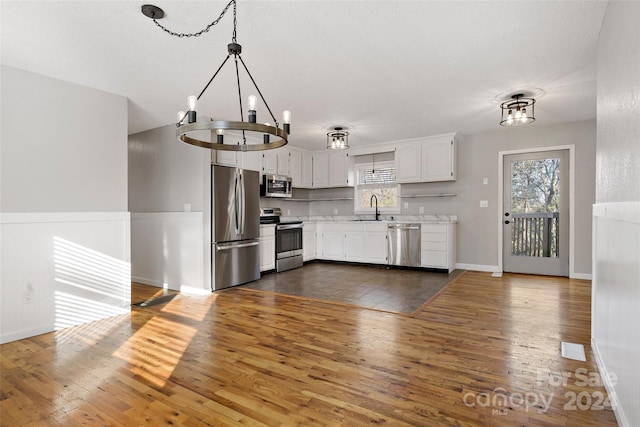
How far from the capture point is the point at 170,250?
489cm

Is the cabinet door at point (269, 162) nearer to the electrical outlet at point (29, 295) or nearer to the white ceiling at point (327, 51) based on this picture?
the white ceiling at point (327, 51)

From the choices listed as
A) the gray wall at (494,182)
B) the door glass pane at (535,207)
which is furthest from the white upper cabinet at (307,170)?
the door glass pane at (535,207)

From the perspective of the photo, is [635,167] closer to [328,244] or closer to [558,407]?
[558,407]

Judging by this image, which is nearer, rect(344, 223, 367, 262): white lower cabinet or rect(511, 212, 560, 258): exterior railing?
rect(511, 212, 560, 258): exterior railing

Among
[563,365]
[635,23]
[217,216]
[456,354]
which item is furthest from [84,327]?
[635,23]

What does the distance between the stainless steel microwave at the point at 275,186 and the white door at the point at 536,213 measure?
150 inches

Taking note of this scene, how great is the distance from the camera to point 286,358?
251 cm

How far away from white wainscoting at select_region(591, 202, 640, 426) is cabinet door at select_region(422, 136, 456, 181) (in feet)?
11.5

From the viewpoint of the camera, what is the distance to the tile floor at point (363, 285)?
4.05 m

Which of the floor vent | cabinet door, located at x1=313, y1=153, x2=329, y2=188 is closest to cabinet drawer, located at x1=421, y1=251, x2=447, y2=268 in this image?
cabinet door, located at x1=313, y1=153, x2=329, y2=188

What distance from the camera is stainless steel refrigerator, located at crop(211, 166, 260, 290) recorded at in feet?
15.4

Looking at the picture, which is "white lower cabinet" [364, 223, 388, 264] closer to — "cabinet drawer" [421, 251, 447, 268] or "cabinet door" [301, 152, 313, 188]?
"cabinet drawer" [421, 251, 447, 268]

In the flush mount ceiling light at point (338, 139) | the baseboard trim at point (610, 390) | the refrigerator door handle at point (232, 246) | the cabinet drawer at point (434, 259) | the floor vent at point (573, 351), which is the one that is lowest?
the floor vent at point (573, 351)

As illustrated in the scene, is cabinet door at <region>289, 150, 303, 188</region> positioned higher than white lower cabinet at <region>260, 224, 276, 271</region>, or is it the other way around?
cabinet door at <region>289, 150, 303, 188</region>
